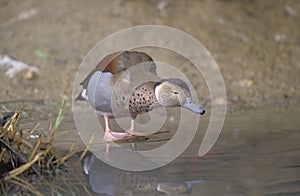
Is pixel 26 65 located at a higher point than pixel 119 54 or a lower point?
lower

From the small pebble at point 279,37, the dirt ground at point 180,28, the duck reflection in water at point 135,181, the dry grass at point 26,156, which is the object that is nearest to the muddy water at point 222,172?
the duck reflection in water at point 135,181

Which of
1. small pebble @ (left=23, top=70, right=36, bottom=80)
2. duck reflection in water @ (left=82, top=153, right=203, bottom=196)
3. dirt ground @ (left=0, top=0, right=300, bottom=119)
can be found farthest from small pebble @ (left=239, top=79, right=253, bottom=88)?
duck reflection in water @ (left=82, top=153, right=203, bottom=196)

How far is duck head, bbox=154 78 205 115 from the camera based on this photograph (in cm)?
480

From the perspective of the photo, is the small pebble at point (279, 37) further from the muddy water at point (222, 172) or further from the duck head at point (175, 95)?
the duck head at point (175, 95)

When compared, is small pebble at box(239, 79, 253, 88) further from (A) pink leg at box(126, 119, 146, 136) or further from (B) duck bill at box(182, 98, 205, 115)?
(B) duck bill at box(182, 98, 205, 115)

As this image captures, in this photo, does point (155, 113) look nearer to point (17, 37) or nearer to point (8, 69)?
point (8, 69)

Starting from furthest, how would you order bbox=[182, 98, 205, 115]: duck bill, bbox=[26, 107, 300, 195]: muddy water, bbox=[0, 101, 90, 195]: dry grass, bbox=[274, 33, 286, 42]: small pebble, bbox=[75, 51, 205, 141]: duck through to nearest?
bbox=[274, 33, 286, 42]: small pebble
bbox=[75, 51, 205, 141]: duck
bbox=[182, 98, 205, 115]: duck bill
bbox=[0, 101, 90, 195]: dry grass
bbox=[26, 107, 300, 195]: muddy water

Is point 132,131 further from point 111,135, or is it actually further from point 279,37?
point 279,37

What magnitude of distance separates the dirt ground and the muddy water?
62.4 inches

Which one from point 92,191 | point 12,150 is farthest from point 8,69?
point 92,191

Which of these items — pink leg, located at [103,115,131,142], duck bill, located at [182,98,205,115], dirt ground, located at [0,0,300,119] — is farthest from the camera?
dirt ground, located at [0,0,300,119]

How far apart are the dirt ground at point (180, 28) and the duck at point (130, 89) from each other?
1.33 meters

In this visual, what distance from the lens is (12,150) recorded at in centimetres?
411

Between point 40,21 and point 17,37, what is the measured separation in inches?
14.7
